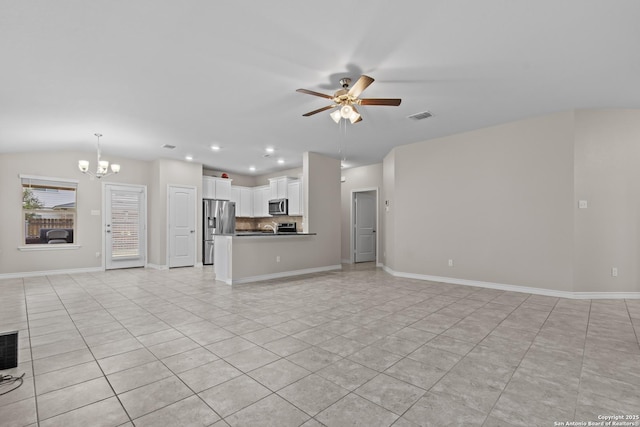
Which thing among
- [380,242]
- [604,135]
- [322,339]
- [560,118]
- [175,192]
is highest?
[560,118]

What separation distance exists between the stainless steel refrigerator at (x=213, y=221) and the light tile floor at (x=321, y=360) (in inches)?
144

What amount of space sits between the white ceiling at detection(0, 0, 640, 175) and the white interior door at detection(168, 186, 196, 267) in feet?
9.20

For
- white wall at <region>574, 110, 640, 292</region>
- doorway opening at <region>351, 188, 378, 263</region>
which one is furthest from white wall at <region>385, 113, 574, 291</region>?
doorway opening at <region>351, 188, 378, 263</region>

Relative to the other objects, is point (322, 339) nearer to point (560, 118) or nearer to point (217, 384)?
point (217, 384)

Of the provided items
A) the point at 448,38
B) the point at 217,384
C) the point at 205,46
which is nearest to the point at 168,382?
the point at 217,384

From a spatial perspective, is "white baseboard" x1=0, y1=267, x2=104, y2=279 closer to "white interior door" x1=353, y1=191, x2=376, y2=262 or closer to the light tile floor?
the light tile floor

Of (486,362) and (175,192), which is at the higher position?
(175,192)

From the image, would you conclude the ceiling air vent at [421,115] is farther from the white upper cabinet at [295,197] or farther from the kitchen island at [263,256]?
the white upper cabinet at [295,197]

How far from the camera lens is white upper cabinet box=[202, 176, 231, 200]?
8.40 metres

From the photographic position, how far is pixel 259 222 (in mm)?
9977

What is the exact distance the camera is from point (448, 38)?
263cm

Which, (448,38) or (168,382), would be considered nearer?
(168,382)

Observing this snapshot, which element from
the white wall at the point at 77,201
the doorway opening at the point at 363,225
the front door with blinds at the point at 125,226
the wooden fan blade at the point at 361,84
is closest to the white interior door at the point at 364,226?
the doorway opening at the point at 363,225

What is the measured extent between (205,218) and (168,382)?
21.3ft
